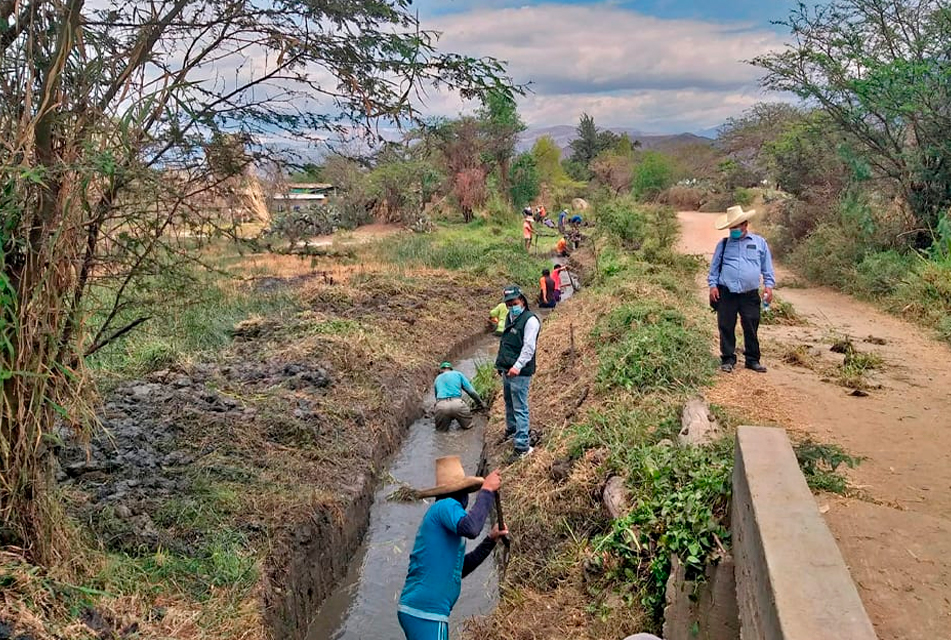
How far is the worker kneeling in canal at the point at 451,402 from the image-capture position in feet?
34.7

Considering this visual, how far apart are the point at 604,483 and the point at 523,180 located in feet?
121

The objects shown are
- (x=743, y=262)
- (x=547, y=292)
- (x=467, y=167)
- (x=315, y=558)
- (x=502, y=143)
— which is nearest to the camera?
(x=315, y=558)

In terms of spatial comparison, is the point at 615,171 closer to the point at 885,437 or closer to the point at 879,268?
the point at 879,268

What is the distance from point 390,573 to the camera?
7160 mm

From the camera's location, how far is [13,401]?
13.3 feet

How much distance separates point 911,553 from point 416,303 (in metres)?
14.0

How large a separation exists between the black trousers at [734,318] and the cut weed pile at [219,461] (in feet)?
14.5

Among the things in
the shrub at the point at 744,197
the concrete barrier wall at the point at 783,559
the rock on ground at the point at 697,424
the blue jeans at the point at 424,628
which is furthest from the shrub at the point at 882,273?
the shrub at the point at 744,197

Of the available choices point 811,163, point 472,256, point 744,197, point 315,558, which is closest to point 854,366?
point 315,558

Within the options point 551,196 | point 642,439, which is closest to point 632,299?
point 642,439

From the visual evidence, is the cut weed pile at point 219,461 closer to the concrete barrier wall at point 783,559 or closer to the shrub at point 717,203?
the concrete barrier wall at point 783,559

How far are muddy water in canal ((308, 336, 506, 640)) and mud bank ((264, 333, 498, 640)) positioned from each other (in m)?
0.12

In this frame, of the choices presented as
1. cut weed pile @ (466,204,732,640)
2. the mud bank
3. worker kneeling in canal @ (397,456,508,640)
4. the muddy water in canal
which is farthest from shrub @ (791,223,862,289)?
worker kneeling in canal @ (397,456,508,640)

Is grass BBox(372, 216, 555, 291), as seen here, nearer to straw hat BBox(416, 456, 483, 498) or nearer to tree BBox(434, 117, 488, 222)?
tree BBox(434, 117, 488, 222)
